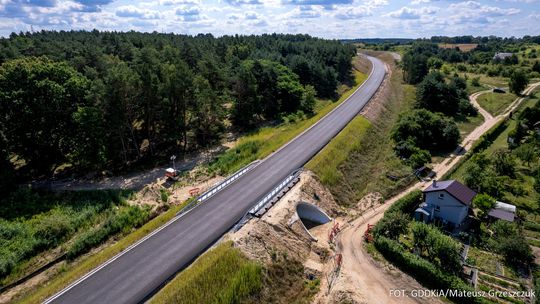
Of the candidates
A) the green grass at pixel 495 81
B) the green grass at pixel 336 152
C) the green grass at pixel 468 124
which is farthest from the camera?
the green grass at pixel 495 81

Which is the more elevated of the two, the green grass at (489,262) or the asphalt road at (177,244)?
the asphalt road at (177,244)

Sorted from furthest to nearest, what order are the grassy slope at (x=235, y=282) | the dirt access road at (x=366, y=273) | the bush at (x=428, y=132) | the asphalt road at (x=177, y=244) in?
1. the bush at (x=428, y=132)
2. the dirt access road at (x=366, y=273)
3. the asphalt road at (x=177, y=244)
4. the grassy slope at (x=235, y=282)

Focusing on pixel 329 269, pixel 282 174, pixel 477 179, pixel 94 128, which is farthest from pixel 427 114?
pixel 94 128

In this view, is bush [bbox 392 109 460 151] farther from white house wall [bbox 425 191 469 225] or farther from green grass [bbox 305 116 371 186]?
white house wall [bbox 425 191 469 225]

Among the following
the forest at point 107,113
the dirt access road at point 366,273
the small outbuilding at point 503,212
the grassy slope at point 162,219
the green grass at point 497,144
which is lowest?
the green grass at point 497,144

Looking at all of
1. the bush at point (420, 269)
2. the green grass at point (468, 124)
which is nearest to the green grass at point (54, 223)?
the bush at point (420, 269)

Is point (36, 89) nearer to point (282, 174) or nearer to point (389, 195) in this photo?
point (282, 174)

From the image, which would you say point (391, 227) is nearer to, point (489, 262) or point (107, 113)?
point (489, 262)

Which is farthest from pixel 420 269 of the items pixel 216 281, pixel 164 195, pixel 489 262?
pixel 164 195

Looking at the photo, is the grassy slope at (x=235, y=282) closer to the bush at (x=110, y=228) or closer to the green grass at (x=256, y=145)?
the bush at (x=110, y=228)
